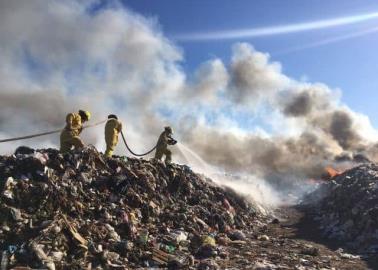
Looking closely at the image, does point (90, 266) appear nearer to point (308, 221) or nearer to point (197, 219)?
point (197, 219)

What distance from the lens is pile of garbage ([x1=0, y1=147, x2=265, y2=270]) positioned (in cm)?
988

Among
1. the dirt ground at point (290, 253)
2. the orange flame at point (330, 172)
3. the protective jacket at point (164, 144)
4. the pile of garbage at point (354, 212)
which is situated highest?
the orange flame at point (330, 172)

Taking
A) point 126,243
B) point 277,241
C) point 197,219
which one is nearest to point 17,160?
point 126,243

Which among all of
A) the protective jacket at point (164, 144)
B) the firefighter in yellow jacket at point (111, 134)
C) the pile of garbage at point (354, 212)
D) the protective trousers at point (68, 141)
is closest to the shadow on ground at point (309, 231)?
the pile of garbage at point (354, 212)

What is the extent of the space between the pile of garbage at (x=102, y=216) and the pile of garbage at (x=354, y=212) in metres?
3.43

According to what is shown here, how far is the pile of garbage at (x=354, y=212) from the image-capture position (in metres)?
15.3

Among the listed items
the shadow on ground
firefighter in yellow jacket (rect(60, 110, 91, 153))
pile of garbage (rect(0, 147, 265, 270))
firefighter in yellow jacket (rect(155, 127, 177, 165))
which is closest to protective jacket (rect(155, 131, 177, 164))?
firefighter in yellow jacket (rect(155, 127, 177, 165))

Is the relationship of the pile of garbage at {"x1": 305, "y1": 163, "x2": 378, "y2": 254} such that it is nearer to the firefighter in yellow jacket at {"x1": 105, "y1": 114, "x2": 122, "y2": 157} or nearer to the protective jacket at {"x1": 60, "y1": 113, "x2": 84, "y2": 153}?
the firefighter in yellow jacket at {"x1": 105, "y1": 114, "x2": 122, "y2": 157}

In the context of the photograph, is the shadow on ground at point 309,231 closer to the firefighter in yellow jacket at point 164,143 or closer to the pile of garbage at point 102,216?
the pile of garbage at point 102,216

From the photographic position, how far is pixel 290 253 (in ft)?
42.9

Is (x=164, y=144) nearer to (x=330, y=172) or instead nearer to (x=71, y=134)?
(x=71, y=134)

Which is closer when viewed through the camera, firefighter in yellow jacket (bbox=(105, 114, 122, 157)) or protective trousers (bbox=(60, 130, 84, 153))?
protective trousers (bbox=(60, 130, 84, 153))

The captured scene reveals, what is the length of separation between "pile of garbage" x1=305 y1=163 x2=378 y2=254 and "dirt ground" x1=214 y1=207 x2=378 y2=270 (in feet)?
2.09

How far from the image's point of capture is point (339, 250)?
1434 centimetres
